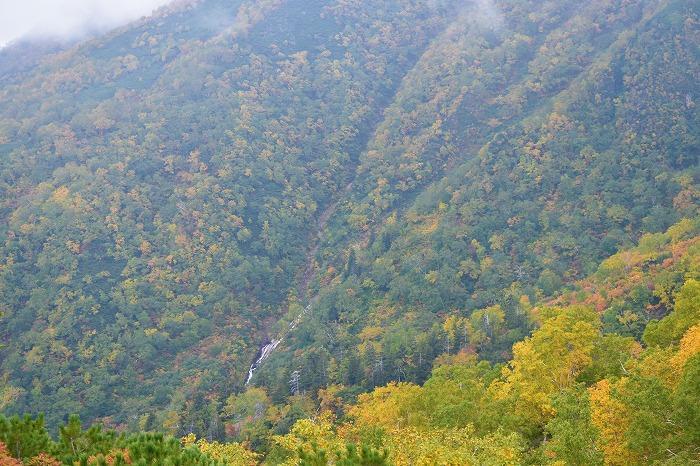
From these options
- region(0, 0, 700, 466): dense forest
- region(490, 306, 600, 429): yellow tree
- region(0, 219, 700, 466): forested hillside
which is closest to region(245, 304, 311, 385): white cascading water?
region(0, 0, 700, 466): dense forest

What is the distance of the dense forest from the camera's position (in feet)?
150

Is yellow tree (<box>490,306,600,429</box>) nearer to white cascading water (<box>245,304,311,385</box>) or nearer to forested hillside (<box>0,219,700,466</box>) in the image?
forested hillside (<box>0,219,700,466</box>)

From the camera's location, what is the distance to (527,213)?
127562 mm

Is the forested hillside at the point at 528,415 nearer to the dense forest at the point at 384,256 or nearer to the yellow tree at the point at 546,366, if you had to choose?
the yellow tree at the point at 546,366

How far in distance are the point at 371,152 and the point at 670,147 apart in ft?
267

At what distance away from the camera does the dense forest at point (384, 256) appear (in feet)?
150

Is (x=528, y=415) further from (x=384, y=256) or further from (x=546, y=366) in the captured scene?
(x=384, y=256)

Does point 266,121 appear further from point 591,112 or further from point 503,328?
point 503,328

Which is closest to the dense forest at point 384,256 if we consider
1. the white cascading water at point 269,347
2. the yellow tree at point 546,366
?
the yellow tree at point 546,366

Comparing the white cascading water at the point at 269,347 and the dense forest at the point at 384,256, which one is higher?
the dense forest at the point at 384,256

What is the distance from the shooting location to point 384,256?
128625mm

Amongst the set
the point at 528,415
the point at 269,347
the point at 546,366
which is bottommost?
the point at 269,347

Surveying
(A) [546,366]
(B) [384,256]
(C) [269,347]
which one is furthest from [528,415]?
(B) [384,256]

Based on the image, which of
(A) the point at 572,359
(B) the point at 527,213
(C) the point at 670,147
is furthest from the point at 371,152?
(A) the point at 572,359
